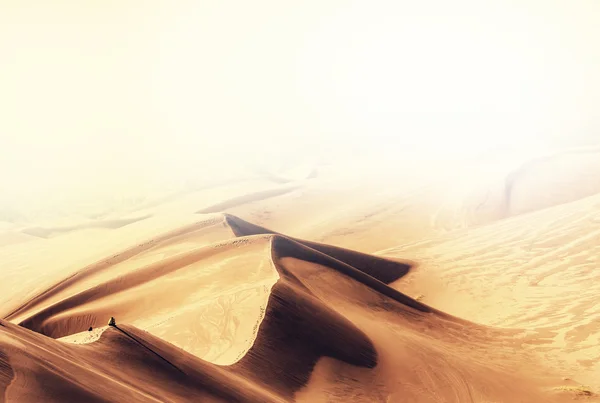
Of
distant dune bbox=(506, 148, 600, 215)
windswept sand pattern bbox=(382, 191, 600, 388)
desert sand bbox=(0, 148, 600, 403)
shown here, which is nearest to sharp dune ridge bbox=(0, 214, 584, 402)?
desert sand bbox=(0, 148, 600, 403)

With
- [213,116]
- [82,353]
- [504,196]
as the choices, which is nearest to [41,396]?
[82,353]

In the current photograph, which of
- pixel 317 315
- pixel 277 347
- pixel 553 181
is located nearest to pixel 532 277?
pixel 317 315

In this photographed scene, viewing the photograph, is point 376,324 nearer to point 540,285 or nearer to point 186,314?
point 186,314

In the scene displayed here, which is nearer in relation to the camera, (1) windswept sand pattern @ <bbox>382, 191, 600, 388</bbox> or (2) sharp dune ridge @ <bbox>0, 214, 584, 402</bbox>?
(2) sharp dune ridge @ <bbox>0, 214, 584, 402</bbox>

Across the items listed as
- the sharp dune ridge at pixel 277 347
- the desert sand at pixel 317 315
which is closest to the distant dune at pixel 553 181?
the desert sand at pixel 317 315

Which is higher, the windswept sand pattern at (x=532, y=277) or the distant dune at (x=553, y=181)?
the distant dune at (x=553, y=181)

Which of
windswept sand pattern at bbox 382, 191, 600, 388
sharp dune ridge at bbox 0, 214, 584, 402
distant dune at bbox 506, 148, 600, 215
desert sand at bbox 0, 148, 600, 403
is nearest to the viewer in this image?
sharp dune ridge at bbox 0, 214, 584, 402

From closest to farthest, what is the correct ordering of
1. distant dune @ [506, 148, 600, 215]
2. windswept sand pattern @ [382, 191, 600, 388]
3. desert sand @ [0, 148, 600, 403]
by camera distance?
desert sand @ [0, 148, 600, 403], windswept sand pattern @ [382, 191, 600, 388], distant dune @ [506, 148, 600, 215]

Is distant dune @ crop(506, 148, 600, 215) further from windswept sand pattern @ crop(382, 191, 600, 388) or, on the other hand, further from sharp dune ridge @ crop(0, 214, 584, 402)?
sharp dune ridge @ crop(0, 214, 584, 402)

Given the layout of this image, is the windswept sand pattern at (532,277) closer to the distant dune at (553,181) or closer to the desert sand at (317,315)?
the desert sand at (317,315)
